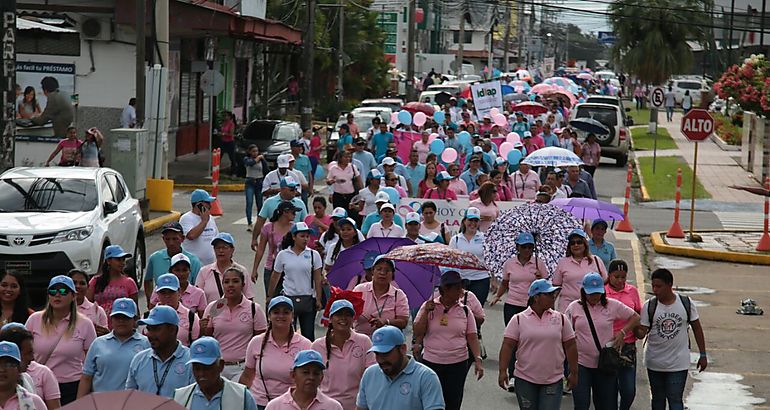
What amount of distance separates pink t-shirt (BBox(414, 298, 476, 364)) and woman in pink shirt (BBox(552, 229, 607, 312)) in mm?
2099

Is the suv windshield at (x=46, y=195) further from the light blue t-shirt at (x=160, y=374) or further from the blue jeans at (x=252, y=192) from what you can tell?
the light blue t-shirt at (x=160, y=374)

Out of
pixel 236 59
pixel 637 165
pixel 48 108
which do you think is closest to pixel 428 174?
pixel 48 108

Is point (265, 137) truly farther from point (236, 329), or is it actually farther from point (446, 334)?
point (236, 329)

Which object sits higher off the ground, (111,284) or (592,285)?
(592,285)

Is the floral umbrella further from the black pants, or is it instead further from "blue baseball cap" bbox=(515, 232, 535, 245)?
the black pants

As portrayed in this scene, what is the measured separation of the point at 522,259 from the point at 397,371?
16.4 ft

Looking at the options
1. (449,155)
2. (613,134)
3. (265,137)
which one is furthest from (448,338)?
(613,134)

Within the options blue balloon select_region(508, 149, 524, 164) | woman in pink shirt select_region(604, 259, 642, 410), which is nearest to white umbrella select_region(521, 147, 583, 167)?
blue balloon select_region(508, 149, 524, 164)

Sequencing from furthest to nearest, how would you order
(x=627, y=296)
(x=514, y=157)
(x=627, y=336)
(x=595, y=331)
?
1. (x=514, y=157)
2. (x=627, y=296)
3. (x=627, y=336)
4. (x=595, y=331)

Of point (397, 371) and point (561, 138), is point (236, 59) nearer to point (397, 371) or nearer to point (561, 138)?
point (561, 138)

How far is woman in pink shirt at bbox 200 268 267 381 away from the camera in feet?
32.7

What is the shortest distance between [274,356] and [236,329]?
110cm

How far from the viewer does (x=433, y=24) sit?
12575 centimetres

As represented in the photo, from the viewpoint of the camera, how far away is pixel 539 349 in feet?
33.6
